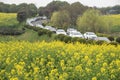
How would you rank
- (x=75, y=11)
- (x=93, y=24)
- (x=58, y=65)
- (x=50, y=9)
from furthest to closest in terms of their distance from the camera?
1. (x=50, y=9)
2. (x=75, y=11)
3. (x=93, y=24)
4. (x=58, y=65)

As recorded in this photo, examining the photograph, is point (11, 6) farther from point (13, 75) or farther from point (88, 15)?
point (13, 75)

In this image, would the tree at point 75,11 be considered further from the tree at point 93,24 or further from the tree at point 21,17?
the tree at point 93,24

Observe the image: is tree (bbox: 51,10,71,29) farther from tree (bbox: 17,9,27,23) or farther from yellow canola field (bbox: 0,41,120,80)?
yellow canola field (bbox: 0,41,120,80)

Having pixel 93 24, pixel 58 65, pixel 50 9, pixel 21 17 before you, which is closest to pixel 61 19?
pixel 93 24

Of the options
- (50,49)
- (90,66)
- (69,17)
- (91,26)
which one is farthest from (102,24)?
(90,66)

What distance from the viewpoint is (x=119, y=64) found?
12.3m

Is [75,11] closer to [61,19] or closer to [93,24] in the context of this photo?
[61,19]

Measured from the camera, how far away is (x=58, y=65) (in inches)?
555

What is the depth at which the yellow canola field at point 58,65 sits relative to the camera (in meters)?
11.1

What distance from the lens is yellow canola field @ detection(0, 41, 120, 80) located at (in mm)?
11062

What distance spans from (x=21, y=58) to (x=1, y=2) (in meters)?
109

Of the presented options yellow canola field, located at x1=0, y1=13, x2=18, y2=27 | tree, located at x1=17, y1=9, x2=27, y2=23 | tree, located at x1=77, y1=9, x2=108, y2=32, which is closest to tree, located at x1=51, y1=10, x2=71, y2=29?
tree, located at x1=77, y1=9, x2=108, y2=32

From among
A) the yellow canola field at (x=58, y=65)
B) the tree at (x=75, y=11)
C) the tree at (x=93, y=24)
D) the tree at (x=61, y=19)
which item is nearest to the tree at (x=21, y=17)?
the tree at (x=61, y=19)

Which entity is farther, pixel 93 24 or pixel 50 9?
pixel 50 9
